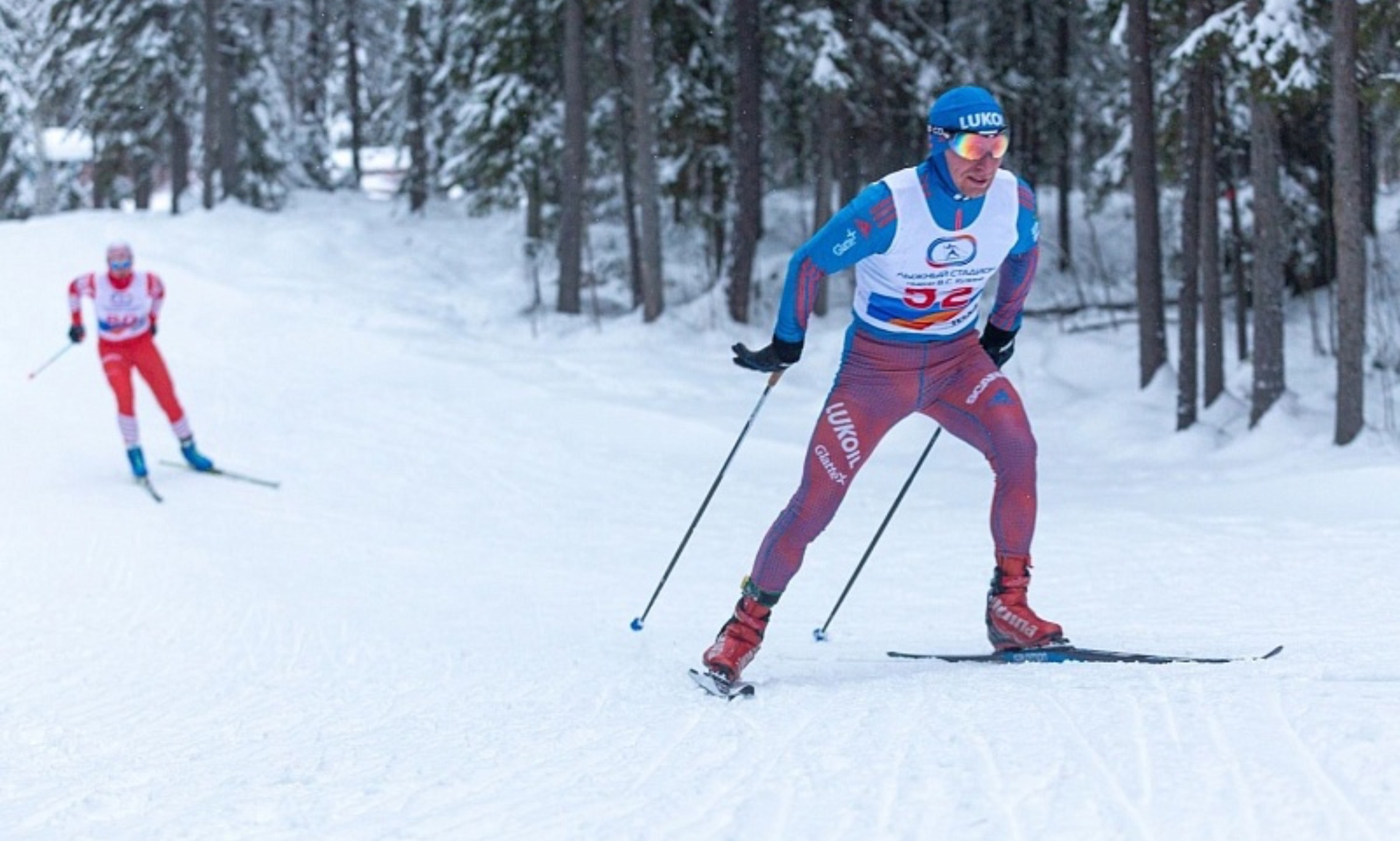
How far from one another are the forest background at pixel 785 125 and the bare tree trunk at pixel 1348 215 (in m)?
0.03

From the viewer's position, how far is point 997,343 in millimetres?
5781

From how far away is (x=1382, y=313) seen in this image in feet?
64.6

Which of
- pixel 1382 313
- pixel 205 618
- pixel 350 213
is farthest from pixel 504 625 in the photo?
pixel 350 213

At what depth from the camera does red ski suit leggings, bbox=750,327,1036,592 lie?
17.4ft

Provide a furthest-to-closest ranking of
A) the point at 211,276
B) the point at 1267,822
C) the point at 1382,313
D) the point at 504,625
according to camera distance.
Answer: the point at 211,276 → the point at 1382,313 → the point at 504,625 → the point at 1267,822

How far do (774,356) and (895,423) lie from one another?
0.53m

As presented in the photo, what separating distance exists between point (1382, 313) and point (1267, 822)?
1865 cm

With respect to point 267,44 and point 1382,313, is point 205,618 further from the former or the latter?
point 267,44

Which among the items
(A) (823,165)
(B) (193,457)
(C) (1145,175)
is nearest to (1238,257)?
(C) (1145,175)

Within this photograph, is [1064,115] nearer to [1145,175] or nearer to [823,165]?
[823,165]

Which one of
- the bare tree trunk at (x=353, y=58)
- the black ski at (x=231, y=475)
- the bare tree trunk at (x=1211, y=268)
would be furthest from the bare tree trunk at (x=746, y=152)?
the bare tree trunk at (x=353, y=58)

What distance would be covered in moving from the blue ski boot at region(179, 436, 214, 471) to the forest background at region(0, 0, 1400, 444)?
30.4 ft

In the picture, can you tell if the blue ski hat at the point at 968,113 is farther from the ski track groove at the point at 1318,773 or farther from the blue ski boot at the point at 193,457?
the blue ski boot at the point at 193,457

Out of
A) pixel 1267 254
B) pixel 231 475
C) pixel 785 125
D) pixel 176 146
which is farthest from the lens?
pixel 176 146
